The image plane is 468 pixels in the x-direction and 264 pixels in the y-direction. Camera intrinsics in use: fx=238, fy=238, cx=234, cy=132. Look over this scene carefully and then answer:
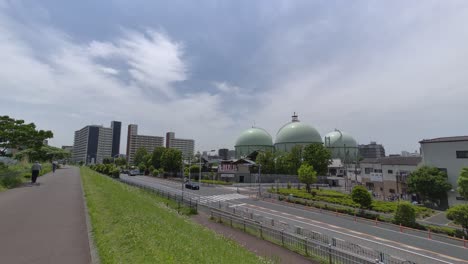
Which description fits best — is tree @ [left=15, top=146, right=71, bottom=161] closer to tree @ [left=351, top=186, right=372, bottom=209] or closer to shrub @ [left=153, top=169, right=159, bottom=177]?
shrub @ [left=153, top=169, right=159, bottom=177]

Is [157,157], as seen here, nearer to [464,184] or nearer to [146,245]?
[464,184]

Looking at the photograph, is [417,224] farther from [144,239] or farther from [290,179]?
[290,179]

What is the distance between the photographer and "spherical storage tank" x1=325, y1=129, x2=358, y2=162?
9612cm

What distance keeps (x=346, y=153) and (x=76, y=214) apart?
99.6 meters

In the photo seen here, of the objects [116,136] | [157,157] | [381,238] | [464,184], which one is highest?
[116,136]

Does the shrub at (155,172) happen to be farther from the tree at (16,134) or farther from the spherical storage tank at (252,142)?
the tree at (16,134)

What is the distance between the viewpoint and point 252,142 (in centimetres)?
10062

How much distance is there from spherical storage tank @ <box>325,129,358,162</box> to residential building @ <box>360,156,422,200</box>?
49864 millimetres

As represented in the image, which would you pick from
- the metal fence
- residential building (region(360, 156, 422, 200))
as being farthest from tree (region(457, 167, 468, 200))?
the metal fence

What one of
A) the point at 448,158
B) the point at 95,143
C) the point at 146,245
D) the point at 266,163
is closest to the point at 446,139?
the point at 448,158

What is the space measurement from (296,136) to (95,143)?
116 metres

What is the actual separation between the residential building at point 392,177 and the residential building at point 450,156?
3.77m

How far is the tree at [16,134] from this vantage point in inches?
766

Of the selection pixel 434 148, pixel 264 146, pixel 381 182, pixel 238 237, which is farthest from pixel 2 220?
pixel 264 146
